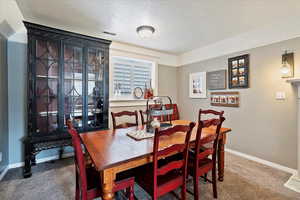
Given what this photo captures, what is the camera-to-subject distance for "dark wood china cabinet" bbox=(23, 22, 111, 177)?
86.2 inches

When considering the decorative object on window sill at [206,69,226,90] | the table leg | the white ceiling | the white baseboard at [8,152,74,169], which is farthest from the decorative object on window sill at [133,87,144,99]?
the table leg

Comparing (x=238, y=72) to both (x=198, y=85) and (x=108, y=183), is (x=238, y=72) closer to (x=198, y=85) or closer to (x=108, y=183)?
(x=198, y=85)

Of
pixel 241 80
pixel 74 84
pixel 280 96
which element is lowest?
pixel 280 96

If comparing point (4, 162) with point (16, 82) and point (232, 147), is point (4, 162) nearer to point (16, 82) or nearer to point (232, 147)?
point (16, 82)

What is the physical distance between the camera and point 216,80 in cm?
339

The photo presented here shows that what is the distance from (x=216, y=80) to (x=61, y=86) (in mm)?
3199

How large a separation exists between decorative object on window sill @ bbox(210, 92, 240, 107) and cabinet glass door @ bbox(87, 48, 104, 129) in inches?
100

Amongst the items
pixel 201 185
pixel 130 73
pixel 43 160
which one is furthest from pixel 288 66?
pixel 43 160

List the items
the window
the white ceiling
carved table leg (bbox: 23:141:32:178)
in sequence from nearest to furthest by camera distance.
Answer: the white ceiling
carved table leg (bbox: 23:141:32:178)
the window

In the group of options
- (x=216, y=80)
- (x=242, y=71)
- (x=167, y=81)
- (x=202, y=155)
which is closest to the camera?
(x=202, y=155)

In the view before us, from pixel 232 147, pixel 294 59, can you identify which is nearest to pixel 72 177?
pixel 232 147

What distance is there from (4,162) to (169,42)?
147 inches

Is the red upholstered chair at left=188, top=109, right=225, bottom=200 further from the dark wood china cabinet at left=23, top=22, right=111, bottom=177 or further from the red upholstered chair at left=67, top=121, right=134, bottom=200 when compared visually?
the dark wood china cabinet at left=23, top=22, right=111, bottom=177

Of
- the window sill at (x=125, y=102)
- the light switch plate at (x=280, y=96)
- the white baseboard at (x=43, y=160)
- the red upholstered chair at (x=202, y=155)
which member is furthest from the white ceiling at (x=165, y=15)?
the white baseboard at (x=43, y=160)
